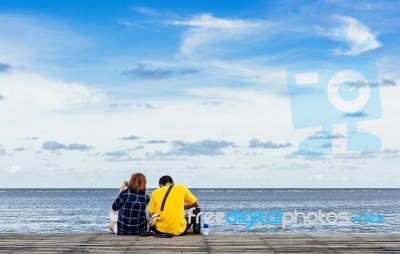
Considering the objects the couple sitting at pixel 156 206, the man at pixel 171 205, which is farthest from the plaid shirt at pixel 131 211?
the man at pixel 171 205

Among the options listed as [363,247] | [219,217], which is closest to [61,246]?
[219,217]

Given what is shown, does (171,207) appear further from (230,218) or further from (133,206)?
(230,218)

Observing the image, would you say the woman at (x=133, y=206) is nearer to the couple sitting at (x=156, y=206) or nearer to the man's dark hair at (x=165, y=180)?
the couple sitting at (x=156, y=206)

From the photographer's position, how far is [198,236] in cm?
1310

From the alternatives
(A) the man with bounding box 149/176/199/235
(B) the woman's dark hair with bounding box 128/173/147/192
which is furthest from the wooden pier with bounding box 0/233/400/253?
(B) the woman's dark hair with bounding box 128/173/147/192

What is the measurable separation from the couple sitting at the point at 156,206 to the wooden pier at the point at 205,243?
279 mm

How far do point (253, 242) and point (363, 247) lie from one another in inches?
81.7

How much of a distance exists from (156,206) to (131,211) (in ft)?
2.14

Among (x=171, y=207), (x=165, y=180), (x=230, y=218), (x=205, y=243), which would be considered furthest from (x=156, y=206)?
(x=230, y=218)

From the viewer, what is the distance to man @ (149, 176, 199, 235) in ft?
41.3

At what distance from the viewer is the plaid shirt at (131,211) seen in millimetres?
12977

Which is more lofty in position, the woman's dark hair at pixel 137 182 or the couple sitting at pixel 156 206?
the woman's dark hair at pixel 137 182

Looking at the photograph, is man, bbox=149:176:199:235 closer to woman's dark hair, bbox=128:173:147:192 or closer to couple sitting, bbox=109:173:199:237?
couple sitting, bbox=109:173:199:237

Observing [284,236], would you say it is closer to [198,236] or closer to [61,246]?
[198,236]
